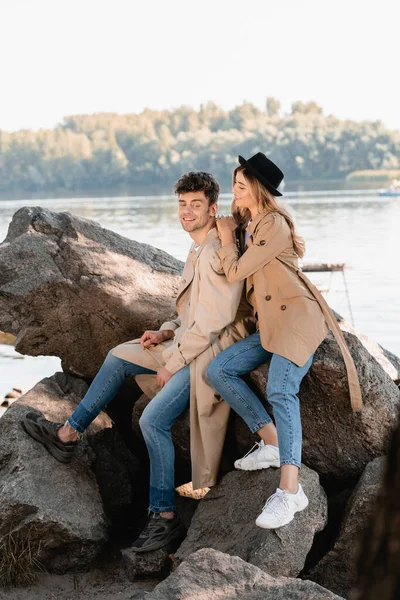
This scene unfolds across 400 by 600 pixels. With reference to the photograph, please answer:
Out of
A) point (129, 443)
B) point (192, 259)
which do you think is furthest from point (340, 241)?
point (192, 259)

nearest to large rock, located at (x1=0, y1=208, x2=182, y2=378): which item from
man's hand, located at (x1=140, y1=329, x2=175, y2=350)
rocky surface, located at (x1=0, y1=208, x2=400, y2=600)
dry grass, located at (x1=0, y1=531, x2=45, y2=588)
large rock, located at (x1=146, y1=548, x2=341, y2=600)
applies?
rocky surface, located at (x1=0, y1=208, x2=400, y2=600)

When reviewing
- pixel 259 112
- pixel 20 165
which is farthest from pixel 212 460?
pixel 259 112

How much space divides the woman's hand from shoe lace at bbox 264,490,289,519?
1470 mm

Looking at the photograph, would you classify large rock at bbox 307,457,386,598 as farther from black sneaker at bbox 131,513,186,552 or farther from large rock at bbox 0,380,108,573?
large rock at bbox 0,380,108,573

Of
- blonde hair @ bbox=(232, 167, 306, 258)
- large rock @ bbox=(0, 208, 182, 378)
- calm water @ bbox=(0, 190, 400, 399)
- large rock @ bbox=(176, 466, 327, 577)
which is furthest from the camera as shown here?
calm water @ bbox=(0, 190, 400, 399)

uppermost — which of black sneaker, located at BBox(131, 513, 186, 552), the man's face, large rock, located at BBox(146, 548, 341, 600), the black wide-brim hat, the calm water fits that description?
the black wide-brim hat

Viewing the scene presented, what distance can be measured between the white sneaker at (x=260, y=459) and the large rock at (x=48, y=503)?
0.89m

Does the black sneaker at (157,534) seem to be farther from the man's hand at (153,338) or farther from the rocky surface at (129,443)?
the man's hand at (153,338)

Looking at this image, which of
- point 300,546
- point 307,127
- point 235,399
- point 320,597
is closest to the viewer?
point 320,597

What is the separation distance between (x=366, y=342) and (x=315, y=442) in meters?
1.10

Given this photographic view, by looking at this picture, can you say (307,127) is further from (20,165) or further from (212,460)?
(212,460)

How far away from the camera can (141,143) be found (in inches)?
3568

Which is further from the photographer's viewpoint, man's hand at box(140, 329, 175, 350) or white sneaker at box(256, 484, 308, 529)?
man's hand at box(140, 329, 175, 350)

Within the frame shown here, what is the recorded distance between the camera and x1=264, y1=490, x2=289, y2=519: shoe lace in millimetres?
4109
